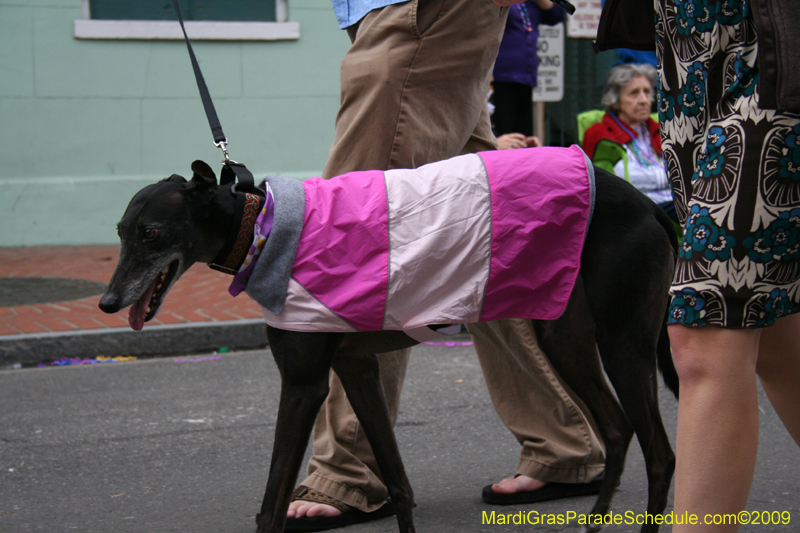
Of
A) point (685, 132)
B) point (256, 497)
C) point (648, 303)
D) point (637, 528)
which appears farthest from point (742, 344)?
point (256, 497)

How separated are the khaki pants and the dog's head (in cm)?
59

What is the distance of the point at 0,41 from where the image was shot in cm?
862

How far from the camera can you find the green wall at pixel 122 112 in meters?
8.74

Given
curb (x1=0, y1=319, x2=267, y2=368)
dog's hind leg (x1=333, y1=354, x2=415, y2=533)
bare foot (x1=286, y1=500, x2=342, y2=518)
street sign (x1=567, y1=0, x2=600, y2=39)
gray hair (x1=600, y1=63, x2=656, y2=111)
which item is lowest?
curb (x1=0, y1=319, x2=267, y2=368)

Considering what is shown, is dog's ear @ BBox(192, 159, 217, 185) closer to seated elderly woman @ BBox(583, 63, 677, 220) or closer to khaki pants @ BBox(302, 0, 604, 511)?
khaki pants @ BBox(302, 0, 604, 511)

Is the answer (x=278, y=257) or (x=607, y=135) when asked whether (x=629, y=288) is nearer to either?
(x=278, y=257)

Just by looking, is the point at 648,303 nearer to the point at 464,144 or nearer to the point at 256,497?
the point at 464,144

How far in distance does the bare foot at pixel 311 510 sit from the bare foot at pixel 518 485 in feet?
1.88

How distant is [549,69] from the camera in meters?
7.32

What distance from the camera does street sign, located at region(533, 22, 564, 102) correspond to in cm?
724

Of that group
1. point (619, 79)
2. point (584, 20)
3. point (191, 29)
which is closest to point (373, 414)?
point (619, 79)

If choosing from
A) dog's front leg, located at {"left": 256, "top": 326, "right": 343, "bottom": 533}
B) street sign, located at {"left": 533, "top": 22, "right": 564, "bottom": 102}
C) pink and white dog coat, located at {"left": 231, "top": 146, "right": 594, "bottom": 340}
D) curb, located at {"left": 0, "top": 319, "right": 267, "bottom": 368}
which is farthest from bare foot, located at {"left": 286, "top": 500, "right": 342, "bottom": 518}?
street sign, located at {"left": 533, "top": 22, "right": 564, "bottom": 102}

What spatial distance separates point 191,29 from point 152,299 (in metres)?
7.24

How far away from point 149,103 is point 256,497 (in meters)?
6.82
